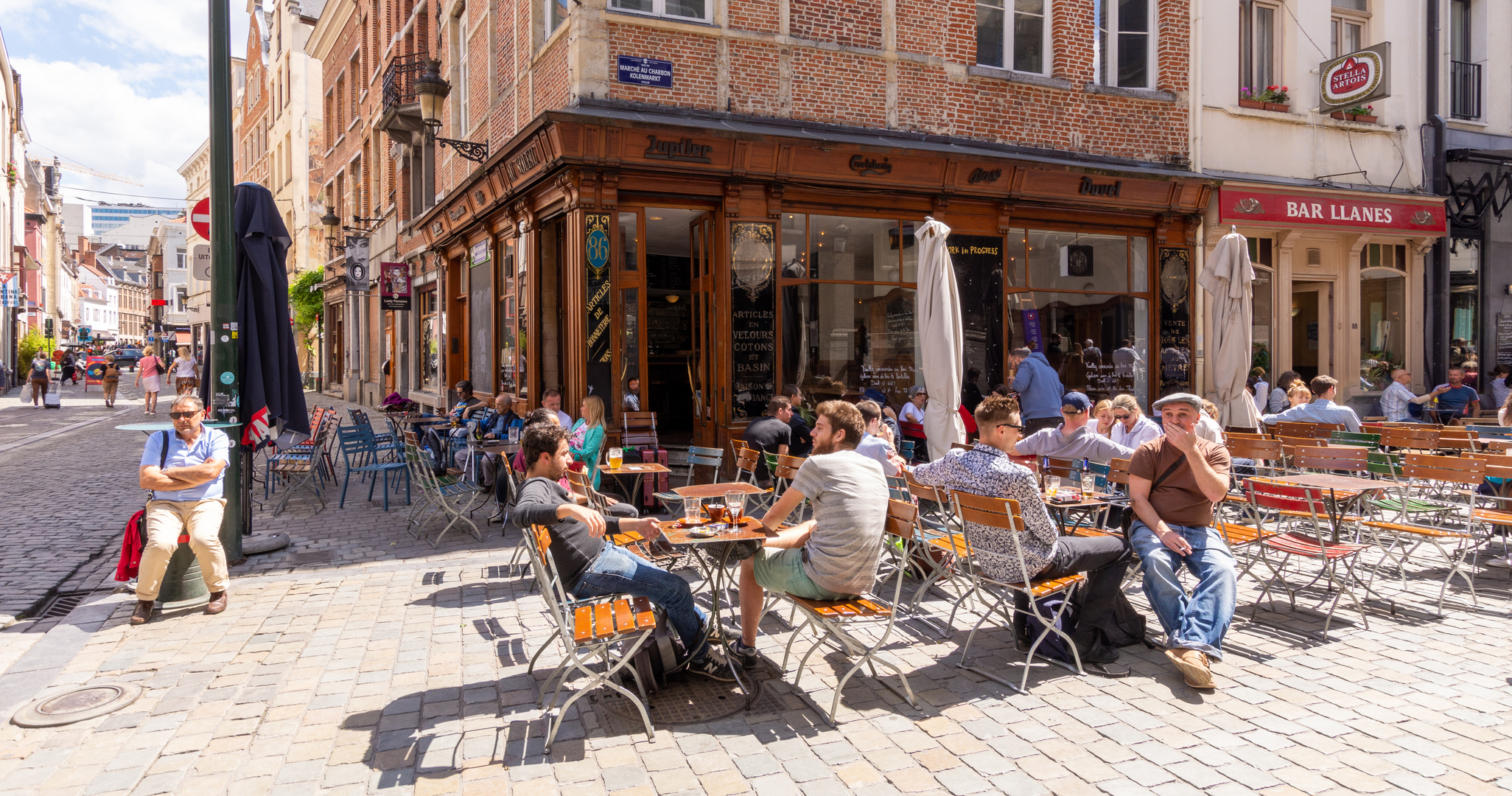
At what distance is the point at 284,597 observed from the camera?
238 inches

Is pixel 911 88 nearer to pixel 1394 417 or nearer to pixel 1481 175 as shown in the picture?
pixel 1394 417

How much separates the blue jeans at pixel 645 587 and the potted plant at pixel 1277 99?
13.1m

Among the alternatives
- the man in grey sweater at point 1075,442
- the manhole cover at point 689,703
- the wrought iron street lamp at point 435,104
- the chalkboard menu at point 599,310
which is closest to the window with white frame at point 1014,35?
the chalkboard menu at point 599,310

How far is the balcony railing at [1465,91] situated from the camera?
48.6 ft

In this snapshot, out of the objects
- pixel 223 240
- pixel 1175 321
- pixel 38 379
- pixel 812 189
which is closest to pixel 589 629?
pixel 223 240

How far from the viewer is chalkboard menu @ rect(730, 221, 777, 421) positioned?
10609 millimetres

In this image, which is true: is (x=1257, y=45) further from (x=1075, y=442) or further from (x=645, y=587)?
(x=645, y=587)

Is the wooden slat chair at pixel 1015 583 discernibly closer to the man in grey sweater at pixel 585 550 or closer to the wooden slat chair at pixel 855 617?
the wooden slat chair at pixel 855 617

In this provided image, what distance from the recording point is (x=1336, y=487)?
5477 millimetres

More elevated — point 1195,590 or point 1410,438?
point 1410,438

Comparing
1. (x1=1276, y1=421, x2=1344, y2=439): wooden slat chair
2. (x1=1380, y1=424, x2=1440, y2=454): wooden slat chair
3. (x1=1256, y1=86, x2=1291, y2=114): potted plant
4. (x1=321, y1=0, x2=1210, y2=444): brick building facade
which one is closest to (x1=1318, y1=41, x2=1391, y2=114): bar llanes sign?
(x1=1256, y1=86, x2=1291, y2=114): potted plant

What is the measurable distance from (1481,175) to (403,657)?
17.7 meters

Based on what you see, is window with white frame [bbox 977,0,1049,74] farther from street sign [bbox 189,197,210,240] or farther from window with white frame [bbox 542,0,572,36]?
street sign [bbox 189,197,210,240]

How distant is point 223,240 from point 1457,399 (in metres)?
14.4
